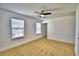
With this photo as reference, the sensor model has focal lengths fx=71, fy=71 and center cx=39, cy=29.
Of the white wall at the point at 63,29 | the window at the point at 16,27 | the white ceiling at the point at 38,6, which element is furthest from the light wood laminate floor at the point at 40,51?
the white ceiling at the point at 38,6

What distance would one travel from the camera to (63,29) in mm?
5793

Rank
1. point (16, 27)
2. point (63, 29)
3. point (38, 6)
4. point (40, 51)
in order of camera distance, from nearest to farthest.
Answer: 1. point (38, 6)
2. point (40, 51)
3. point (16, 27)
4. point (63, 29)

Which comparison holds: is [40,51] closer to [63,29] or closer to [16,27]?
[16,27]

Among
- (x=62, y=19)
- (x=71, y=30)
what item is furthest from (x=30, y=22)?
(x=71, y=30)

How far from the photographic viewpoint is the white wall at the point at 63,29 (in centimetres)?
525

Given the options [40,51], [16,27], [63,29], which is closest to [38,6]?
[16,27]

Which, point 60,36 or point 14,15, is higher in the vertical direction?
point 14,15

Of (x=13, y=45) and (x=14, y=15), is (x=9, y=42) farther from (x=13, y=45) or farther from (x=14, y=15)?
(x=14, y=15)

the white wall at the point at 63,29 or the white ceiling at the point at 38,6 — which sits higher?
the white ceiling at the point at 38,6

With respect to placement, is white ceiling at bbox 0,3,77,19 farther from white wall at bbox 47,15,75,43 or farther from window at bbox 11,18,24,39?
white wall at bbox 47,15,75,43

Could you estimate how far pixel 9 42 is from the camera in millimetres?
3941

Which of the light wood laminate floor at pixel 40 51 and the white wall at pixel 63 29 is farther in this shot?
the white wall at pixel 63 29

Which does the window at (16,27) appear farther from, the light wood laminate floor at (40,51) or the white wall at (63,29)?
the white wall at (63,29)

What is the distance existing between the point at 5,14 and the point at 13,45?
1.81 meters
